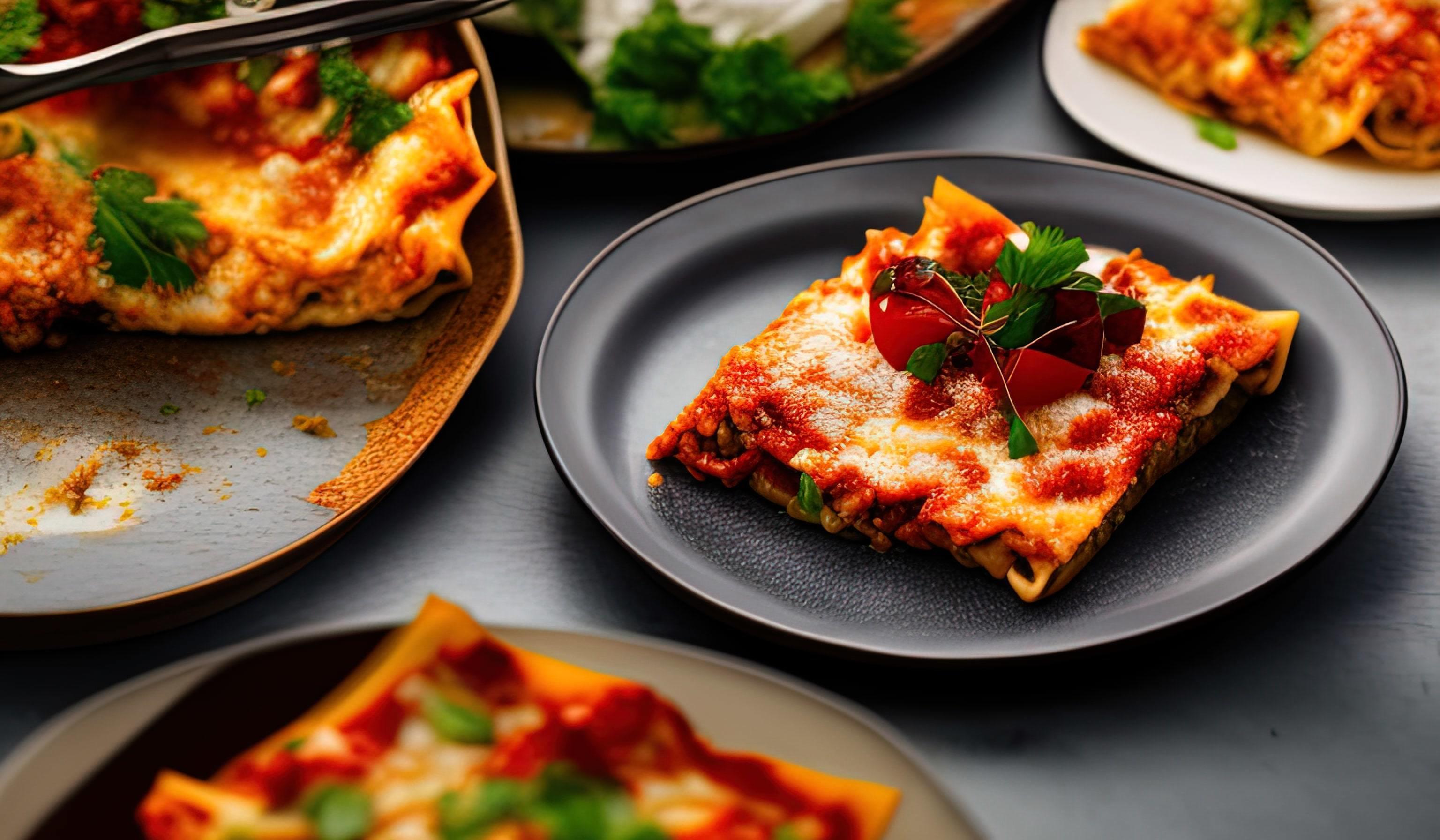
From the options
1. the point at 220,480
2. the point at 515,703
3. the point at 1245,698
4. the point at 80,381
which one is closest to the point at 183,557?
the point at 220,480

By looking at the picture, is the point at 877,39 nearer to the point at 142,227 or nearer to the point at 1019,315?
the point at 1019,315

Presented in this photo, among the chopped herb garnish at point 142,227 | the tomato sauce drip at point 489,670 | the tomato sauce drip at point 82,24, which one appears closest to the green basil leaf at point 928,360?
the tomato sauce drip at point 489,670

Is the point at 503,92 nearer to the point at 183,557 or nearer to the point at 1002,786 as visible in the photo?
the point at 183,557

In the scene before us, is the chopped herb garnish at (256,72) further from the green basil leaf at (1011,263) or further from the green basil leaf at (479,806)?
the green basil leaf at (479,806)

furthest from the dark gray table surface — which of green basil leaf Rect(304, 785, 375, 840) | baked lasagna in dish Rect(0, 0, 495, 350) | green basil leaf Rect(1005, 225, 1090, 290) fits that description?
green basil leaf Rect(1005, 225, 1090, 290)

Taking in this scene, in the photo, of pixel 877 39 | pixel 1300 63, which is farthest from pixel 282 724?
pixel 1300 63

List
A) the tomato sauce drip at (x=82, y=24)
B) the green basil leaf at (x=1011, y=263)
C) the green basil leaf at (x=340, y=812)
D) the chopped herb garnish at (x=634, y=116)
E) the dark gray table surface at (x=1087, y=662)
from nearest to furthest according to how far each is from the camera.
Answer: the green basil leaf at (x=340, y=812) → the dark gray table surface at (x=1087, y=662) → the green basil leaf at (x=1011, y=263) → the tomato sauce drip at (x=82, y=24) → the chopped herb garnish at (x=634, y=116)

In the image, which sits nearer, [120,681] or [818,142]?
[120,681]
